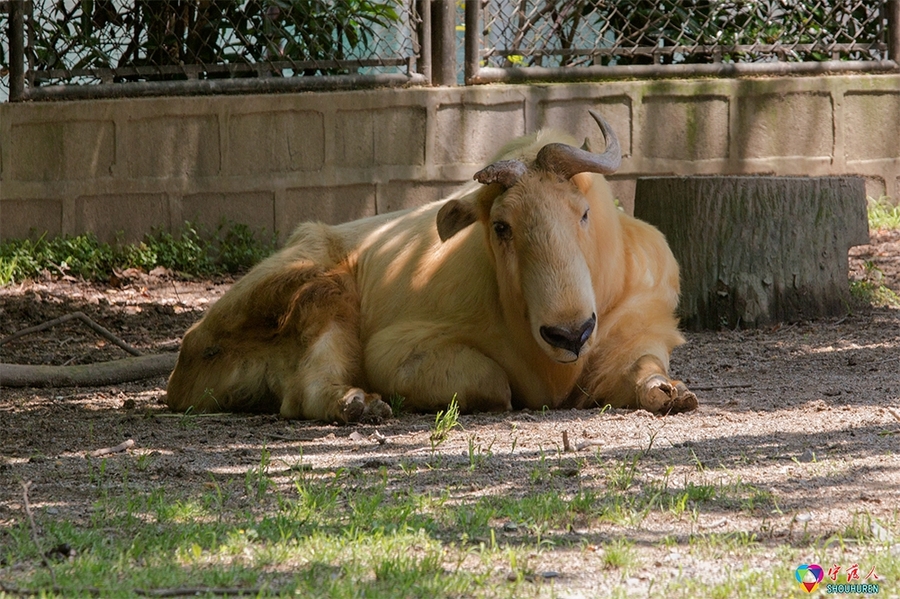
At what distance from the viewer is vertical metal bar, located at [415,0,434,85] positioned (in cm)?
882

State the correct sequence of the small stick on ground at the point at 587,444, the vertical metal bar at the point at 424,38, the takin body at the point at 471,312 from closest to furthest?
the small stick on ground at the point at 587,444 < the takin body at the point at 471,312 < the vertical metal bar at the point at 424,38

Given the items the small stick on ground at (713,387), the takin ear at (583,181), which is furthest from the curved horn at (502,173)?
the small stick on ground at (713,387)

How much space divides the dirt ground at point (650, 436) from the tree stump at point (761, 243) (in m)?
0.17

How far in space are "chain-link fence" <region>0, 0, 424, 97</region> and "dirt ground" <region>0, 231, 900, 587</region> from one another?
2530 mm

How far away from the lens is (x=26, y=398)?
5824 millimetres

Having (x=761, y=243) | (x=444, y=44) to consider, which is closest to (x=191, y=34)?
(x=444, y=44)

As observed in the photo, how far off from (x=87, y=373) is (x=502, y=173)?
262 centimetres

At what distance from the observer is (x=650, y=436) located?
4.33 meters

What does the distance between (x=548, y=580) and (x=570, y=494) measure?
765mm

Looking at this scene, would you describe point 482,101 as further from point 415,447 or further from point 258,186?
point 415,447

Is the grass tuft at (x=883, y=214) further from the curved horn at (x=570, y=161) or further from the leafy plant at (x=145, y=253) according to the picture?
the curved horn at (x=570, y=161)

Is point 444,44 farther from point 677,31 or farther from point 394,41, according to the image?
point 677,31

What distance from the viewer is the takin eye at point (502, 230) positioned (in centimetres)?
482

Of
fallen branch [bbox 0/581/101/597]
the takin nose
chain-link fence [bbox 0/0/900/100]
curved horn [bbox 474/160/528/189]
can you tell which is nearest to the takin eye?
curved horn [bbox 474/160/528/189]
